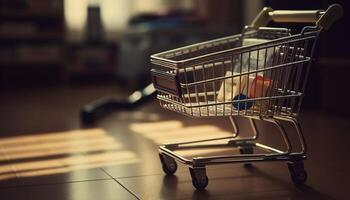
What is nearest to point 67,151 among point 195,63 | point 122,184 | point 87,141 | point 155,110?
point 87,141

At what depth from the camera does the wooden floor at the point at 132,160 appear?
2061 mm

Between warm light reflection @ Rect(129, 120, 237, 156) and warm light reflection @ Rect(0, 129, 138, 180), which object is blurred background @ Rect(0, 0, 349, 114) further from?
warm light reflection @ Rect(0, 129, 138, 180)

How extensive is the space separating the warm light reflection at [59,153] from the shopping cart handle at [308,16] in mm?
801

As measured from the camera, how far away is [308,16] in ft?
7.02

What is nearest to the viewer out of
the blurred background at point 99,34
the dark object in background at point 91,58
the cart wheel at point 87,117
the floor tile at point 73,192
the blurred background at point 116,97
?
the floor tile at point 73,192

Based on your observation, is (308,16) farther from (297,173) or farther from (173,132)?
Answer: (173,132)

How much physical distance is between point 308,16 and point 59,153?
1.28m

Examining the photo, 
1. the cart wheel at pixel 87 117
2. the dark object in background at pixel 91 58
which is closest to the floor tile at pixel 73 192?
the cart wheel at pixel 87 117

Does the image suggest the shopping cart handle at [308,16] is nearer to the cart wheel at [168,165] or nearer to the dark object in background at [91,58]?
the cart wheel at [168,165]

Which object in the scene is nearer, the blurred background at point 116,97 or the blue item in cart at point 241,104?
the blue item in cart at point 241,104

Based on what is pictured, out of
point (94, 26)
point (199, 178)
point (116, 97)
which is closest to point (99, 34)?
point (94, 26)

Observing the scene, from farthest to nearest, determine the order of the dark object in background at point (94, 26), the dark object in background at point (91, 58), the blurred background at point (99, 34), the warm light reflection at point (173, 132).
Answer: the dark object in background at point (91, 58), the dark object in background at point (94, 26), the blurred background at point (99, 34), the warm light reflection at point (173, 132)

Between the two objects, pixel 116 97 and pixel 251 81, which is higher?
pixel 251 81

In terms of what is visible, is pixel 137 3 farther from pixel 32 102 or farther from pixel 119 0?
pixel 32 102
